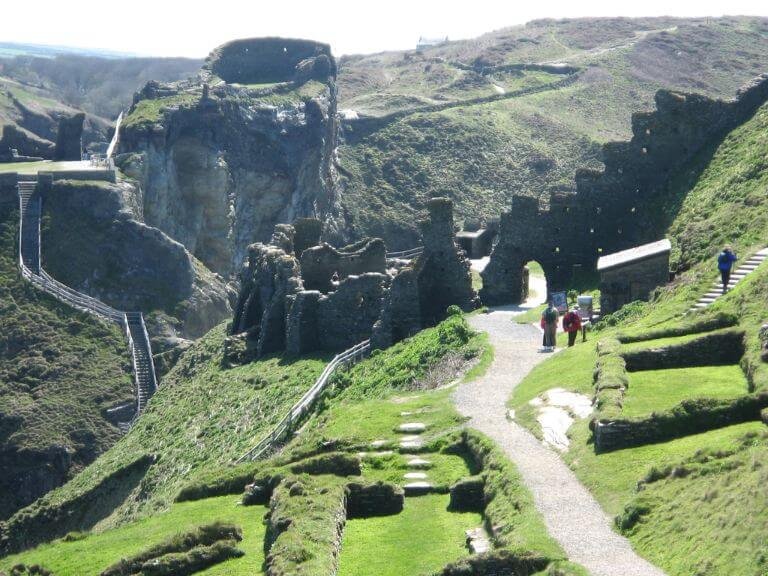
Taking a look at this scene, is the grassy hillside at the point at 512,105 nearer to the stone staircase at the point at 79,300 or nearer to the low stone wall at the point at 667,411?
the stone staircase at the point at 79,300

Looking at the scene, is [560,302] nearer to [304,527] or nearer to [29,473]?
[304,527]

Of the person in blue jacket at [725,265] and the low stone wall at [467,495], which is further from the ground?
the person in blue jacket at [725,265]

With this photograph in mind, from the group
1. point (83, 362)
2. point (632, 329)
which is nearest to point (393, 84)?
point (83, 362)

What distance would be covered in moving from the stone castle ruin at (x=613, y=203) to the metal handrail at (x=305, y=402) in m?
6.14

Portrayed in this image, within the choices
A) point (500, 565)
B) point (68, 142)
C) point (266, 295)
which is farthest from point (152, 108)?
point (500, 565)

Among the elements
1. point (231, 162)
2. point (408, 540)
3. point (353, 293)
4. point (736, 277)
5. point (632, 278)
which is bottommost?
point (231, 162)

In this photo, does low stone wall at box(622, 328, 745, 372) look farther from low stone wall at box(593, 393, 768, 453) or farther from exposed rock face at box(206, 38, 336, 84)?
exposed rock face at box(206, 38, 336, 84)

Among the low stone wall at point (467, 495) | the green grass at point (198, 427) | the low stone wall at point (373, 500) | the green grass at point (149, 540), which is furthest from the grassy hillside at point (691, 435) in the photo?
the green grass at point (198, 427)

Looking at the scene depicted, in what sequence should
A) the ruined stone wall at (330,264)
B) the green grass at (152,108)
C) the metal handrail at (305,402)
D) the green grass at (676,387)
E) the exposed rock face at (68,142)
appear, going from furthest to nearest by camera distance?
the green grass at (152,108) → the exposed rock face at (68,142) → the ruined stone wall at (330,264) → the metal handrail at (305,402) → the green grass at (676,387)

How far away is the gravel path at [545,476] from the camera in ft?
66.4

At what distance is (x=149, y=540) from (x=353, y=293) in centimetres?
2222

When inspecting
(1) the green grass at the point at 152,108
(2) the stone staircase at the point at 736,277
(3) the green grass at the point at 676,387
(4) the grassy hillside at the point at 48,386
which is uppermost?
(1) the green grass at the point at 152,108

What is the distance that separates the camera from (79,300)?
76750 mm

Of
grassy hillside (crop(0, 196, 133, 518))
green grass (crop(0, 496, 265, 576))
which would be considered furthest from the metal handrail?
grassy hillside (crop(0, 196, 133, 518))
